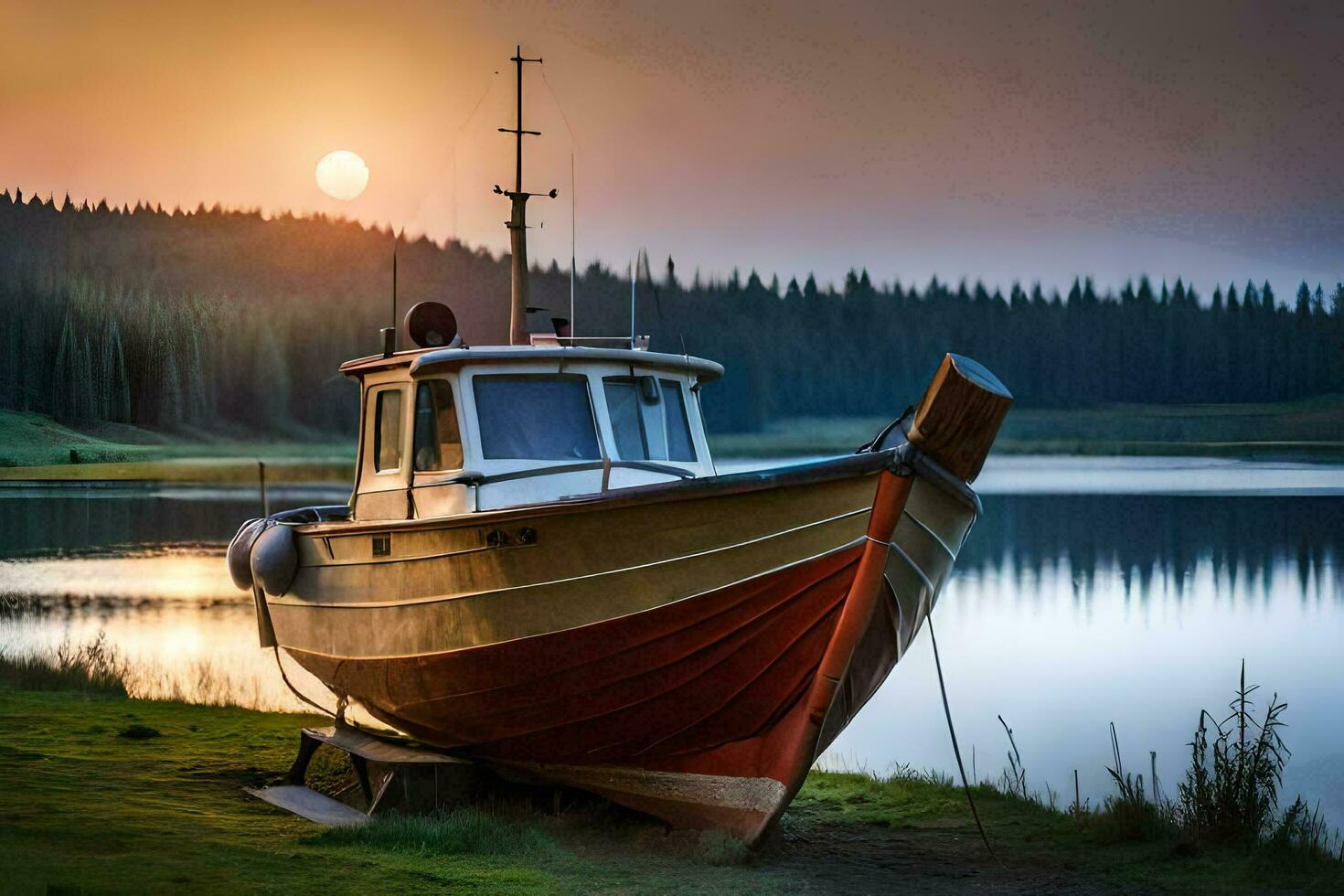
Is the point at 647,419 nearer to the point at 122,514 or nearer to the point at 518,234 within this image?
the point at 518,234

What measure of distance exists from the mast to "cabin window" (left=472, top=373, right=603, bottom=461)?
5.50 ft

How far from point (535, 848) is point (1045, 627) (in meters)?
18.8

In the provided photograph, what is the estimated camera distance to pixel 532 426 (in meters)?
9.13

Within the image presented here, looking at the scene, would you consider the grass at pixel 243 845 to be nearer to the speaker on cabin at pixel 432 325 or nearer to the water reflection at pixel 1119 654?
the speaker on cabin at pixel 432 325

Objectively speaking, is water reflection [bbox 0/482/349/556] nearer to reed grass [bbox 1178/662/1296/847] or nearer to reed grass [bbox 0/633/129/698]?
reed grass [bbox 0/633/129/698]

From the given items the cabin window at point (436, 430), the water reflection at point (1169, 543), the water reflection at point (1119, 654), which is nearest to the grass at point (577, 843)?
the cabin window at point (436, 430)

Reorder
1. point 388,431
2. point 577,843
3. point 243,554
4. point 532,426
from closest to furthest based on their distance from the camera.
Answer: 1. point 577,843
2. point 532,426
3. point 388,431
4. point 243,554

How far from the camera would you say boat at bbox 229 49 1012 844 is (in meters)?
7.29

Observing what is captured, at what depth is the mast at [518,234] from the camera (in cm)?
1088

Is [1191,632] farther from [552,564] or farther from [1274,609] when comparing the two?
[552,564]

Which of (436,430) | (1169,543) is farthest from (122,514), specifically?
(436,430)

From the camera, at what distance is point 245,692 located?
16.1 metres

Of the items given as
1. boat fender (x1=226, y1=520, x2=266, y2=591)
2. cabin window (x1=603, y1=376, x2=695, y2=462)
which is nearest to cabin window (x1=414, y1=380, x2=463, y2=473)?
cabin window (x1=603, y1=376, x2=695, y2=462)

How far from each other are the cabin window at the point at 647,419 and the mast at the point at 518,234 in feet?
5.35
